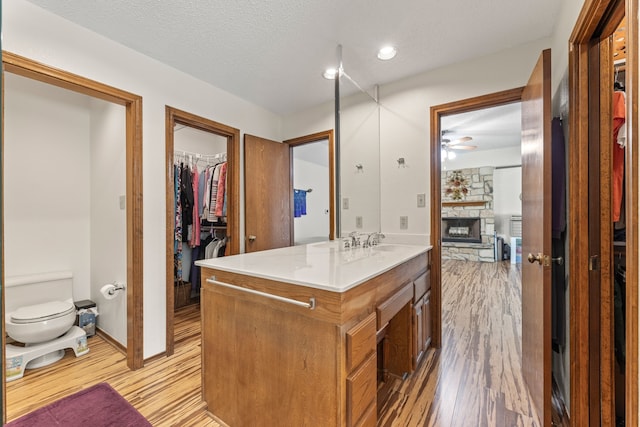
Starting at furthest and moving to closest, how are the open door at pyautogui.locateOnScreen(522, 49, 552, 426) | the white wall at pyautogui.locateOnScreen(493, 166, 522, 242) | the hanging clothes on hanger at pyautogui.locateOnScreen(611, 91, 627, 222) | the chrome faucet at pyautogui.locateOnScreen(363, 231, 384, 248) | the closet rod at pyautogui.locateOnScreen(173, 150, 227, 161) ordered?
the white wall at pyautogui.locateOnScreen(493, 166, 522, 242) → the closet rod at pyautogui.locateOnScreen(173, 150, 227, 161) → the chrome faucet at pyautogui.locateOnScreen(363, 231, 384, 248) → the open door at pyautogui.locateOnScreen(522, 49, 552, 426) → the hanging clothes on hanger at pyautogui.locateOnScreen(611, 91, 627, 222)

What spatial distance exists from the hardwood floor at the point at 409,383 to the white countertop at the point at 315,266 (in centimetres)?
88

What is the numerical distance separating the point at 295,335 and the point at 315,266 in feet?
1.26

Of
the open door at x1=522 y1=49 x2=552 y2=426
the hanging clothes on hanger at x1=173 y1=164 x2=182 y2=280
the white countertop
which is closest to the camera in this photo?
the white countertop

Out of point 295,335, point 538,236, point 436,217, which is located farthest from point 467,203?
point 295,335

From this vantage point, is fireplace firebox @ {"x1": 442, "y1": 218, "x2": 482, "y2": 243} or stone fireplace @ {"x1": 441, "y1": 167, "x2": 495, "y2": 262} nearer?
stone fireplace @ {"x1": 441, "y1": 167, "x2": 495, "y2": 262}

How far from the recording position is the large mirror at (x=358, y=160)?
8.36ft

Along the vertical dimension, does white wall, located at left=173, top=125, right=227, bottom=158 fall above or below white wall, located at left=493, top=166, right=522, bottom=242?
above

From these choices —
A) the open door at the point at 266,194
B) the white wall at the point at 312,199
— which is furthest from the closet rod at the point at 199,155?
the white wall at the point at 312,199

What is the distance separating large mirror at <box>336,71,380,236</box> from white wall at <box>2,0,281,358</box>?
1.22 metres

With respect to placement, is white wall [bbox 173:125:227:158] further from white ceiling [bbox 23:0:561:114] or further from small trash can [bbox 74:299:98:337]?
small trash can [bbox 74:299:98:337]

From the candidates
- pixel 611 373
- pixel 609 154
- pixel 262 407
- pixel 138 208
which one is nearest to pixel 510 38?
pixel 609 154

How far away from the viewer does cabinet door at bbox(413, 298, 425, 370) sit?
2012mm

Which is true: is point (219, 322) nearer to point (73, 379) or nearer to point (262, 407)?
point (262, 407)

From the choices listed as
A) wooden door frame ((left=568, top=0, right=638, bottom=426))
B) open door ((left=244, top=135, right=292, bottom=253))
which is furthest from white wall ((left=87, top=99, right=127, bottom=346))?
wooden door frame ((left=568, top=0, right=638, bottom=426))
